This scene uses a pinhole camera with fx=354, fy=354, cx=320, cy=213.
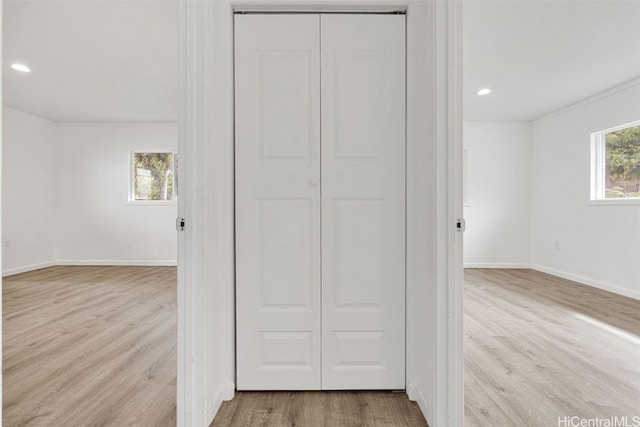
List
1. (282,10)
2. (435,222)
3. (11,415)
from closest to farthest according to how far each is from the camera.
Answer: (435,222)
(11,415)
(282,10)

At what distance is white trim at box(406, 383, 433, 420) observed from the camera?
1624mm

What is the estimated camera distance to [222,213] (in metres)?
1.76

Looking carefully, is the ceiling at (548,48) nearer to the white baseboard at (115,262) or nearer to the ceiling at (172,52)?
the ceiling at (172,52)

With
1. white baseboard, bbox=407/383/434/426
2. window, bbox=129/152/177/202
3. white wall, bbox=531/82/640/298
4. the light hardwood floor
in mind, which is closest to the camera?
white baseboard, bbox=407/383/434/426

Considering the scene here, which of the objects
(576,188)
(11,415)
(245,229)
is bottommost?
(11,415)

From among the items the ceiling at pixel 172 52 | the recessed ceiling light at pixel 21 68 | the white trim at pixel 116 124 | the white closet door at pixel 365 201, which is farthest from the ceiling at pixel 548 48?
the white trim at pixel 116 124

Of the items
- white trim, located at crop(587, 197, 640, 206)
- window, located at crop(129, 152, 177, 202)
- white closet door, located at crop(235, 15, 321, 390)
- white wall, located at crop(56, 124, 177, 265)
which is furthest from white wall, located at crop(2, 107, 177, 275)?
white trim, located at crop(587, 197, 640, 206)

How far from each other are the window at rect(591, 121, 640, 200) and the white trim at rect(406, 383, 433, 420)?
12.9 ft

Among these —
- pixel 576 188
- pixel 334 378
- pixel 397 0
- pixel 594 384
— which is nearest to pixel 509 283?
pixel 576 188

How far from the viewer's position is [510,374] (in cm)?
211

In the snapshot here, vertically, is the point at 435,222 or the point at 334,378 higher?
the point at 435,222

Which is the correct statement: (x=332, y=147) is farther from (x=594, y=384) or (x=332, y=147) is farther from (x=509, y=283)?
(x=509, y=283)

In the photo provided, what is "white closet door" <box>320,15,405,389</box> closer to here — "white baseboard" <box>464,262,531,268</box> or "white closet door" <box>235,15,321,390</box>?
"white closet door" <box>235,15,321,390</box>

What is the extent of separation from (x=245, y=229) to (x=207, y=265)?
35 cm
